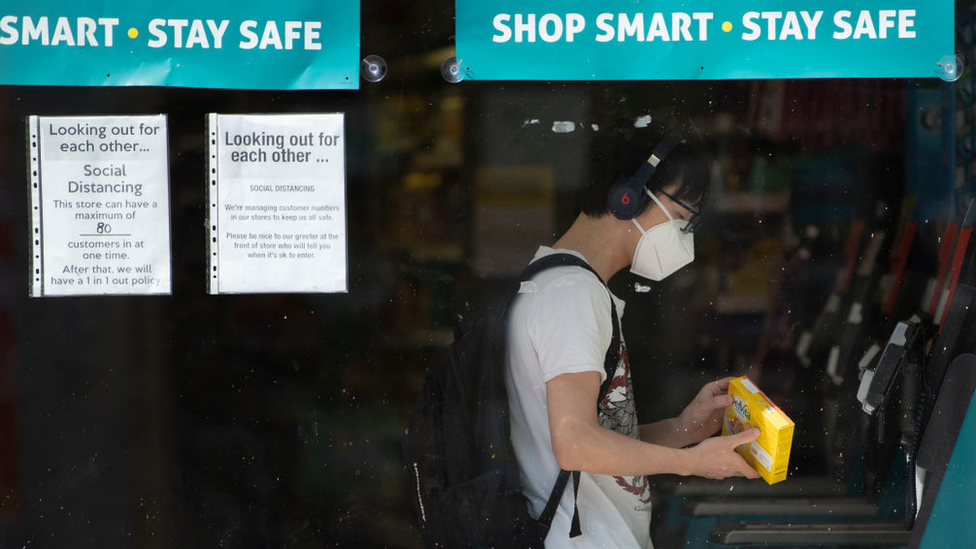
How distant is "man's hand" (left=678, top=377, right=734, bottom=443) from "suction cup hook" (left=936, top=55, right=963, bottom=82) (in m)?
1.04

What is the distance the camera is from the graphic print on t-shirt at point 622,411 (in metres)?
2.21

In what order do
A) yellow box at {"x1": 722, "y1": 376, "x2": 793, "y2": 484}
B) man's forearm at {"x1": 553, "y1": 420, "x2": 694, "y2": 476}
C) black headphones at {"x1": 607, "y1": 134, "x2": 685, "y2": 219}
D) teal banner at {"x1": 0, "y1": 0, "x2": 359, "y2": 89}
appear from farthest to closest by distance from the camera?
1. teal banner at {"x1": 0, "y1": 0, "x2": 359, "y2": 89}
2. black headphones at {"x1": 607, "y1": 134, "x2": 685, "y2": 219}
3. yellow box at {"x1": 722, "y1": 376, "x2": 793, "y2": 484}
4. man's forearm at {"x1": 553, "y1": 420, "x2": 694, "y2": 476}

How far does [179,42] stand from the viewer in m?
2.37

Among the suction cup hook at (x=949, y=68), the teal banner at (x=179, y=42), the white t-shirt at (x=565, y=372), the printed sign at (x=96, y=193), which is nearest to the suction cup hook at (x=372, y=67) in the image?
the teal banner at (x=179, y=42)

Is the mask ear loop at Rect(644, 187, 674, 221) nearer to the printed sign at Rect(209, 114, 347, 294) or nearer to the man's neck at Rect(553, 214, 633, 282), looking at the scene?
the man's neck at Rect(553, 214, 633, 282)

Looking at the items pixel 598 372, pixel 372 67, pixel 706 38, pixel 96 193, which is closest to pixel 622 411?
pixel 598 372

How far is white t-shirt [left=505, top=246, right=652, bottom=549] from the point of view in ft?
6.53

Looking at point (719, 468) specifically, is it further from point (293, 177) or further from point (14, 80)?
point (14, 80)

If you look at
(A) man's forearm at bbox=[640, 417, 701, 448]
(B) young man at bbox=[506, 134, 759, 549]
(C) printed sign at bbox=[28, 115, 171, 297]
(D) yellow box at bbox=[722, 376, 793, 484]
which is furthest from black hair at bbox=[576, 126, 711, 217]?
(C) printed sign at bbox=[28, 115, 171, 297]

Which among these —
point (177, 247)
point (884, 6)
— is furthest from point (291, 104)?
point (884, 6)

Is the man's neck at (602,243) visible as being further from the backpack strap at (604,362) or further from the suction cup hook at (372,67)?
the suction cup hook at (372,67)

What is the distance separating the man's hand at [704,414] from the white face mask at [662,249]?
372 mm

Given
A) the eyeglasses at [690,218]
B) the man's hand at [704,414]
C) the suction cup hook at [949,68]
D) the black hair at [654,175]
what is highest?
the suction cup hook at [949,68]

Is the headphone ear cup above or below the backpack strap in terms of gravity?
above
